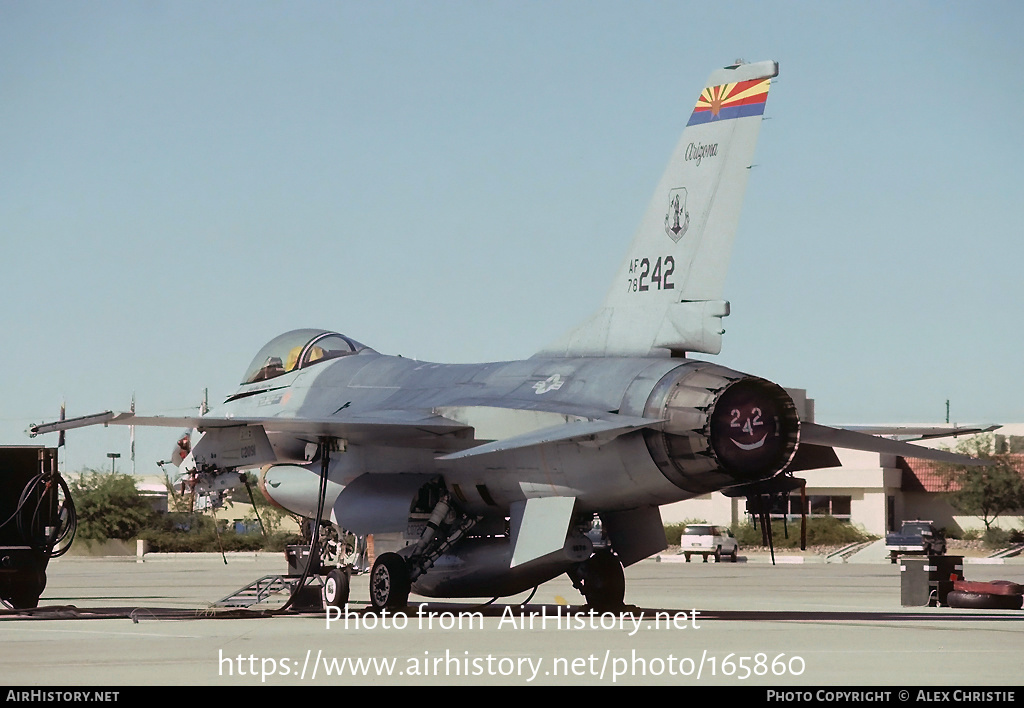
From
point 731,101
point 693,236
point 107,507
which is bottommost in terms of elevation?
point 107,507

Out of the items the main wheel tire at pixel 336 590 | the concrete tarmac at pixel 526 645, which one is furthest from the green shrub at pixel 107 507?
the main wheel tire at pixel 336 590

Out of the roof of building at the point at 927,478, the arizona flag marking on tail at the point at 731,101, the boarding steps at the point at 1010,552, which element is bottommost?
the boarding steps at the point at 1010,552

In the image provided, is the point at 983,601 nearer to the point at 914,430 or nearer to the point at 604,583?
the point at 914,430

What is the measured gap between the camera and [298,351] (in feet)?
61.9

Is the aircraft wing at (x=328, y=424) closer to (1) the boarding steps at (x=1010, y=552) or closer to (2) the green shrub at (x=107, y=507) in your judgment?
(2) the green shrub at (x=107, y=507)

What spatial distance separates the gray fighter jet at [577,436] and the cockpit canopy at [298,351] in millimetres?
1090

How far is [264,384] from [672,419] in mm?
7470

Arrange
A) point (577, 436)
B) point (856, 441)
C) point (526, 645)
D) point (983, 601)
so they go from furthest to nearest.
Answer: point (983, 601) < point (856, 441) < point (577, 436) < point (526, 645)

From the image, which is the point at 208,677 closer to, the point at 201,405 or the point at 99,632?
the point at 99,632

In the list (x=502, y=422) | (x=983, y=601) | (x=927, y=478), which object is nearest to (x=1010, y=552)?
(x=927, y=478)

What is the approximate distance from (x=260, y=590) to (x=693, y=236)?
6.89 meters

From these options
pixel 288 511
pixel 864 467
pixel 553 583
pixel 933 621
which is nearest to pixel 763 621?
pixel 933 621

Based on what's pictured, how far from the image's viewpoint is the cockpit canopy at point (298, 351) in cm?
1873

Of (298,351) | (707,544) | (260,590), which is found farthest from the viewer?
(707,544)
